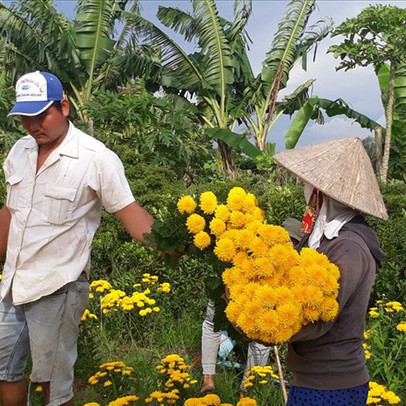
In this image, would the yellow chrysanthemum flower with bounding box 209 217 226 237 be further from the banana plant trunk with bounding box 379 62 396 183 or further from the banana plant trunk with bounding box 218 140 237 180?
the banana plant trunk with bounding box 218 140 237 180

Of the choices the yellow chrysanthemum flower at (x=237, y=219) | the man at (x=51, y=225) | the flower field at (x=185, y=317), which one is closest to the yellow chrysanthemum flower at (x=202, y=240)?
the flower field at (x=185, y=317)

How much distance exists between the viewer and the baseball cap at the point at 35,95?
8.00 ft

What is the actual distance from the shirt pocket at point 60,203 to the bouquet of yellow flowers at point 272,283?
2.96 feet

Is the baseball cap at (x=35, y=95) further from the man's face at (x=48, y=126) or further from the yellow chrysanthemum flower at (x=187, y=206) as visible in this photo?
the yellow chrysanthemum flower at (x=187, y=206)

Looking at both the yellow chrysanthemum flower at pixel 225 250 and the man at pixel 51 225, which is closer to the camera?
the yellow chrysanthemum flower at pixel 225 250

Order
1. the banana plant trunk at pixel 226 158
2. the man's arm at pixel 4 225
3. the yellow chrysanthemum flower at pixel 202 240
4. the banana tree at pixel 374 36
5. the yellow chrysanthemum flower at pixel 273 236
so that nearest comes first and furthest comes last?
the yellow chrysanthemum flower at pixel 273 236, the yellow chrysanthemum flower at pixel 202 240, the man's arm at pixel 4 225, the banana tree at pixel 374 36, the banana plant trunk at pixel 226 158

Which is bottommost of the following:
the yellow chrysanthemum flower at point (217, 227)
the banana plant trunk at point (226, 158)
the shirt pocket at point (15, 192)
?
the banana plant trunk at point (226, 158)

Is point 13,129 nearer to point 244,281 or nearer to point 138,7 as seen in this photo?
point 138,7

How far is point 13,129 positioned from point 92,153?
575 inches

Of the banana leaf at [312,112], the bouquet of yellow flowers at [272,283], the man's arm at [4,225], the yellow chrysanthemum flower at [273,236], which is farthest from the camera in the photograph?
the banana leaf at [312,112]

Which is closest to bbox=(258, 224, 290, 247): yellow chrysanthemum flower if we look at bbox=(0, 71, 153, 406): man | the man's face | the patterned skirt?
the patterned skirt

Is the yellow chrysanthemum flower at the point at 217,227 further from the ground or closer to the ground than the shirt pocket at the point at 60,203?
further from the ground

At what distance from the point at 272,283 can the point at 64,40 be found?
14417 mm

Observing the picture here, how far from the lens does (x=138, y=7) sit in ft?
61.2
